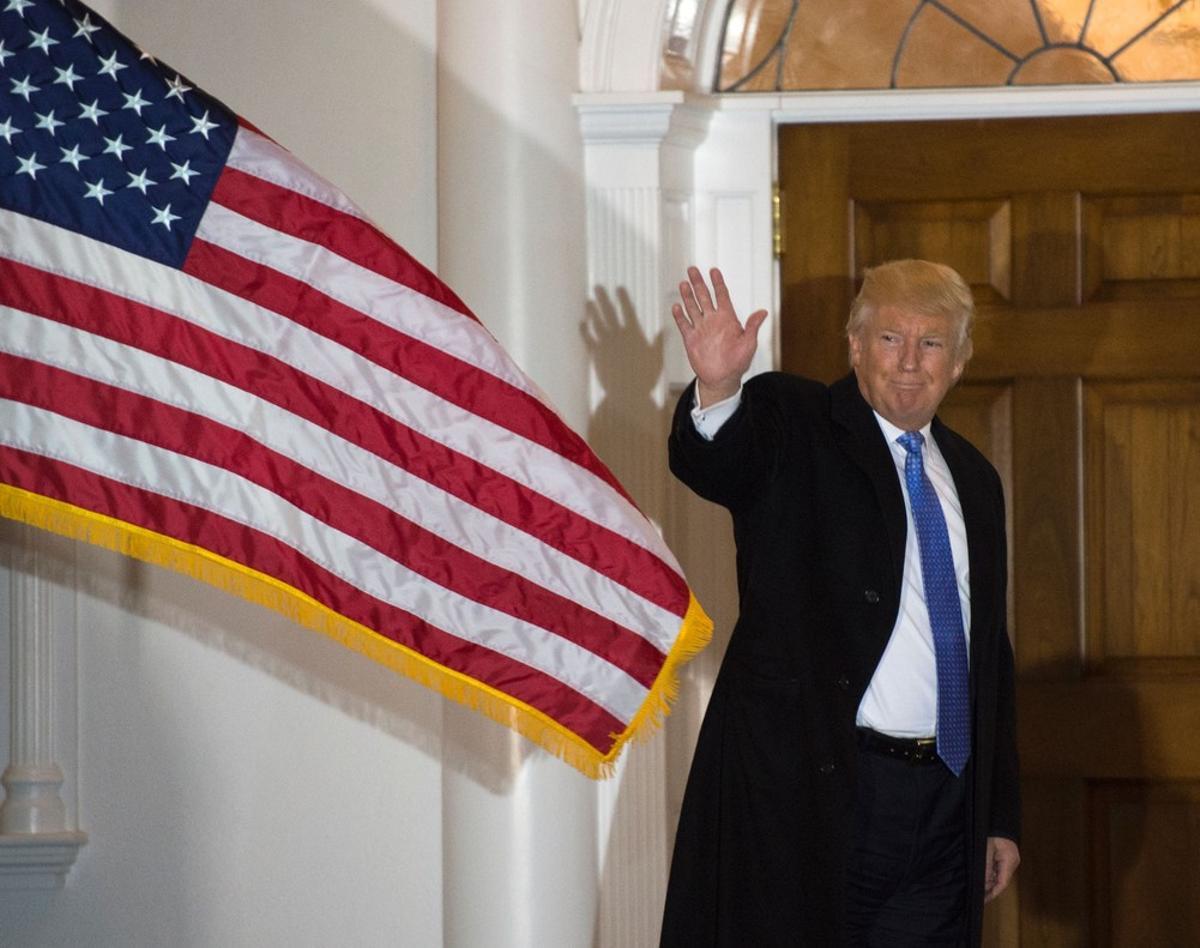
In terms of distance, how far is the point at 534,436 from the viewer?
9.76 ft

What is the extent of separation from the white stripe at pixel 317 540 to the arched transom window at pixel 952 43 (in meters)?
1.72

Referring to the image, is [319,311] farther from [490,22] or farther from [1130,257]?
[1130,257]

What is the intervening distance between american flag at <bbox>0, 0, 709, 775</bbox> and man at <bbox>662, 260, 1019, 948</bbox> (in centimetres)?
19

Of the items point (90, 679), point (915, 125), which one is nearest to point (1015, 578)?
point (915, 125)

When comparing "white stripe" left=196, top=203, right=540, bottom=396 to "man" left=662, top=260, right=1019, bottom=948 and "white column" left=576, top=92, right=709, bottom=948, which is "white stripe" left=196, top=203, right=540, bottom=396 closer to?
"man" left=662, top=260, right=1019, bottom=948

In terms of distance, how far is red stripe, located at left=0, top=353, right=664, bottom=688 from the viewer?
2779 millimetres

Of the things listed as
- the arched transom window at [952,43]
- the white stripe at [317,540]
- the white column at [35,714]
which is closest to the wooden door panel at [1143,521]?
the arched transom window at [952,43]

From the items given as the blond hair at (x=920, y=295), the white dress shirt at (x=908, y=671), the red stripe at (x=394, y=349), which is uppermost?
the blond hair at (x=920, y=295)

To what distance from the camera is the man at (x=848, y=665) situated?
303cm

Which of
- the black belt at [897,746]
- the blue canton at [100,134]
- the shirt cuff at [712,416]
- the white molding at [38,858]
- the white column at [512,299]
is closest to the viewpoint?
the blue canton at [100,134]

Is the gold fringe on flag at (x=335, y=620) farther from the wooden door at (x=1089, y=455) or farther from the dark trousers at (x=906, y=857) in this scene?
the wooden door at (x=1089, y=455)

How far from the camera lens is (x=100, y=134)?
8.96 ft

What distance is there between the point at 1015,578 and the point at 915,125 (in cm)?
106

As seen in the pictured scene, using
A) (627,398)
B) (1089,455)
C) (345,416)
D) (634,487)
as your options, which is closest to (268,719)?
(634,487)
